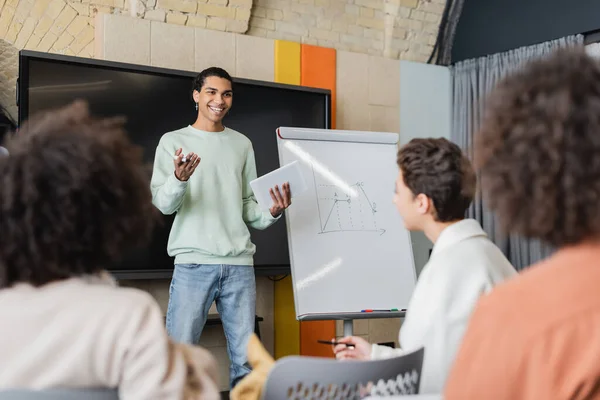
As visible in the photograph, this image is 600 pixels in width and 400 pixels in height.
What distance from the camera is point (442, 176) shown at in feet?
5.89

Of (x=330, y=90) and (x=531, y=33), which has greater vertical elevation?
(x=531, y=33)

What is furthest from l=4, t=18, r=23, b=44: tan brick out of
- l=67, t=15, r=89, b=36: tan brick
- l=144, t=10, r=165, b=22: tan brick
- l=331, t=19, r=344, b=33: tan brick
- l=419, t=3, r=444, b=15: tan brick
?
l=419, t=3, r=444, b=15: tan brick

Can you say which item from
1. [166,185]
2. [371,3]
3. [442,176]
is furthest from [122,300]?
[371,3]

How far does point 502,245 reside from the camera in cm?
467

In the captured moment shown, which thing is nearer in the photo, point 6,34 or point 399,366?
point 399,366

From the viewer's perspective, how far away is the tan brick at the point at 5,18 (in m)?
3.59

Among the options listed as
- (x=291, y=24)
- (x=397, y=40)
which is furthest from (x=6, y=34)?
(x=397, y=40)

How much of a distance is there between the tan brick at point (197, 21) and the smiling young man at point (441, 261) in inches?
98.0

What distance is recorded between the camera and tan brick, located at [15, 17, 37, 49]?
363 cm

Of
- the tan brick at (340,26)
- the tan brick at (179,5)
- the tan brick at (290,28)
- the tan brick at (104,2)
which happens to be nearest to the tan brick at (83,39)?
the tan brick at (104,2)

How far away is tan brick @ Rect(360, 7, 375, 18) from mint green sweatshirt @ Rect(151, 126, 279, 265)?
2.14 m

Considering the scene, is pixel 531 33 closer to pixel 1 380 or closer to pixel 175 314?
pixel 175 314

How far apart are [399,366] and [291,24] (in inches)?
138

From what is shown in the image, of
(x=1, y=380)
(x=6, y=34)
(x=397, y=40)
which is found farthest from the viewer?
(x=397, y=40)
